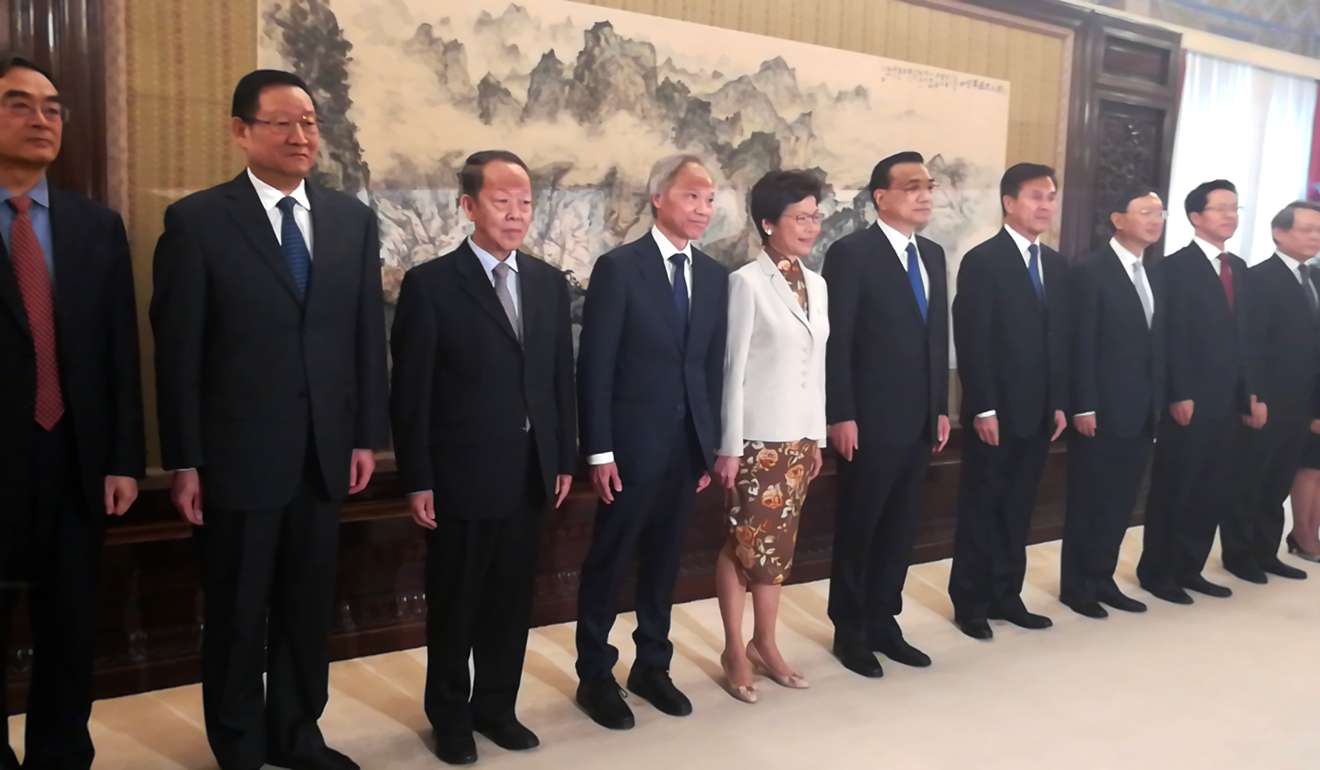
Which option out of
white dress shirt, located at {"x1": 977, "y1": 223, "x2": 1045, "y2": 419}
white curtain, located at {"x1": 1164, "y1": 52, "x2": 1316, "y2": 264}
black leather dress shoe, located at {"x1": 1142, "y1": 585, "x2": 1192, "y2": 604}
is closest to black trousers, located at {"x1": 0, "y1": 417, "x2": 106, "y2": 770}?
white dress shirt, located at {"x1": 977, "y1": 223, "x2": 1045, "y2": 419}

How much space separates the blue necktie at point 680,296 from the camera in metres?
2.87

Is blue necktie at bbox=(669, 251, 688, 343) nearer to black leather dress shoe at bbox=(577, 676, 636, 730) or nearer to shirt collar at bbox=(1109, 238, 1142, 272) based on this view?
black leather dress shoe at bbox=(577, 676, 636, 730)

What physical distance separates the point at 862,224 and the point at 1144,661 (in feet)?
6.77

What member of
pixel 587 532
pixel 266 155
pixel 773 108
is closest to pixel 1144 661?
pixel 587 532

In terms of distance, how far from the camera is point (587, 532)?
12.7 feet

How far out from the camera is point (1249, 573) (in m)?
4.55

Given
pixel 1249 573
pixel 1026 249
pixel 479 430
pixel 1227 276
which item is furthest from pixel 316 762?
pixel 1249 573

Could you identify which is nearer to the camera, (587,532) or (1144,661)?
(1144,661)

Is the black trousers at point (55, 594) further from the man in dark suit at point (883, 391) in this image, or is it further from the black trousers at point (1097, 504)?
the black trousers at point (1097, 504)

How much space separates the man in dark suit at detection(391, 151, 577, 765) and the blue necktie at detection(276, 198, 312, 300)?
26 cm

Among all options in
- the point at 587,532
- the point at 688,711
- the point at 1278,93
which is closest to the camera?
the point at 688,711

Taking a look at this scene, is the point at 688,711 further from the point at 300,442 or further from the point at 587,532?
the point at 300,442

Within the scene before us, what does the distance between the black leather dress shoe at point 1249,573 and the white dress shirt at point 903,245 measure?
7.77 ft

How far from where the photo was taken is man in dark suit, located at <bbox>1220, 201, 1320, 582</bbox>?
442cm
